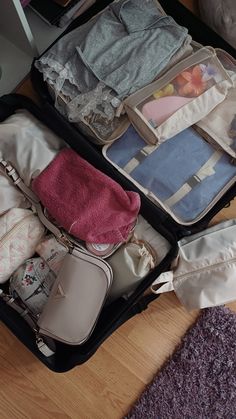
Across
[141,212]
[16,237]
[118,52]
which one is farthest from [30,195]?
[118,52]

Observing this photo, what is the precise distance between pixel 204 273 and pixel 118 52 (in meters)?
0.53

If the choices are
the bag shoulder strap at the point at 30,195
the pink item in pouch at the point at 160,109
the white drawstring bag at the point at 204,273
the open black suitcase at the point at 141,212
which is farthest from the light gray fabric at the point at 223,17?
the bag shoulder strap at the point at 30,195

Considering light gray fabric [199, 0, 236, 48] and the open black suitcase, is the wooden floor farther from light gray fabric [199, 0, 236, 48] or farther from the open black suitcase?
light gray fabric [199, 0, 236, 48]

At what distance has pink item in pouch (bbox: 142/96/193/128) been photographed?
42.5 inches

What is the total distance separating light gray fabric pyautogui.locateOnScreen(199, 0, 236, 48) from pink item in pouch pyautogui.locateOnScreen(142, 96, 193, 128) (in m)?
0.24

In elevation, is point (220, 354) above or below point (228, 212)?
below

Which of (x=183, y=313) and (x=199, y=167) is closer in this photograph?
(x=199, y=167)

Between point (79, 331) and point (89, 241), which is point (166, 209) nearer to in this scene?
point (89, 241)

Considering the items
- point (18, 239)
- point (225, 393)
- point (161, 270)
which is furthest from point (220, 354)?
point (18, 239)

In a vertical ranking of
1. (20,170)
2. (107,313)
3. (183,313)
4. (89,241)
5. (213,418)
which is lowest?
(213,418)

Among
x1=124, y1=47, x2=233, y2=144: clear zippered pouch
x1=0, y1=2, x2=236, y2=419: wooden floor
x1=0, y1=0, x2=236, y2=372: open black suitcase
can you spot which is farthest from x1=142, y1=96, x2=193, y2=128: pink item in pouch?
x1=0, y1=2, x2=236, y2=419: wooden floor

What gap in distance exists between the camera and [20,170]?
3.65ft

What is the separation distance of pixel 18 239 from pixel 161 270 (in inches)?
12.4

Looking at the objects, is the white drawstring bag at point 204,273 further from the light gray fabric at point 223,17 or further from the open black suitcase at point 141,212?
the light gray fabric at point 223,17
